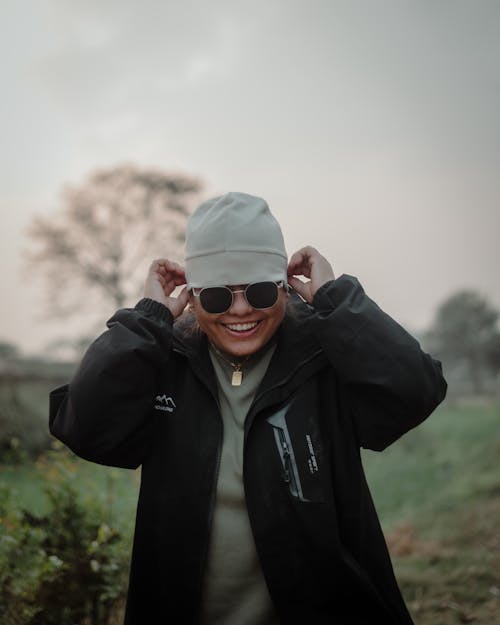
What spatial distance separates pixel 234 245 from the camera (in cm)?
223

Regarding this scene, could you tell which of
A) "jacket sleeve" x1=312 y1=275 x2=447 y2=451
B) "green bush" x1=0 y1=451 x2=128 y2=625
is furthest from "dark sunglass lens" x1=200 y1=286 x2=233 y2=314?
"green bush" x1=0 y1=451 x2=128 y2=625

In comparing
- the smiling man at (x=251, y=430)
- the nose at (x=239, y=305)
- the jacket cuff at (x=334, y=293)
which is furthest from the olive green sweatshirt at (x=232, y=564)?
the jacket cuff at (x=334, y=293)

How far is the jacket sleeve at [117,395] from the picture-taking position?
2.16 metres

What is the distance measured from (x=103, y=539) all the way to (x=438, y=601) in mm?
2308

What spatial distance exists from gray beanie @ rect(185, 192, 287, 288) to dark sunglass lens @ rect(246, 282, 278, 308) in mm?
32

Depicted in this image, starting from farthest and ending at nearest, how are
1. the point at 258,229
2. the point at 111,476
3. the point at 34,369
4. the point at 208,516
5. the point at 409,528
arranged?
the point at 34,369 < the point at 409,528 < the point at 111,476 < the point at 258,229 < the point at 208,516

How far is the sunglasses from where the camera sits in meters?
2.22

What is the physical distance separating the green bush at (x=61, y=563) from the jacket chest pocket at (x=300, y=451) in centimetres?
144

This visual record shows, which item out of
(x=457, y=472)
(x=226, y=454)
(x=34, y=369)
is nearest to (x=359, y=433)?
(x=226, y=454)

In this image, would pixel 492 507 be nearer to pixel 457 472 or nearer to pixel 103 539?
pixel 457 472

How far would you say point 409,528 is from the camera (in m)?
6.10

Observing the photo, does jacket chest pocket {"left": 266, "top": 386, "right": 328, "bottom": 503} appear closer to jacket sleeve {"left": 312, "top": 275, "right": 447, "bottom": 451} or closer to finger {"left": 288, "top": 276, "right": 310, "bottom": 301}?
jacket sleeve {"left": 312, "top": 275, "right": 447, "bottom": 451}

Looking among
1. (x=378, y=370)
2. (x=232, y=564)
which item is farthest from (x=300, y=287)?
(x=232, y=564)

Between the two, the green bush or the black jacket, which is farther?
the green bush
